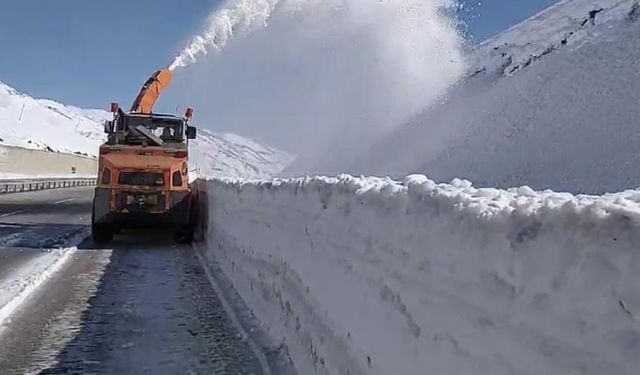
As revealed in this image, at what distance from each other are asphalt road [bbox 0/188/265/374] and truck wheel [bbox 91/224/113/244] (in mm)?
1458

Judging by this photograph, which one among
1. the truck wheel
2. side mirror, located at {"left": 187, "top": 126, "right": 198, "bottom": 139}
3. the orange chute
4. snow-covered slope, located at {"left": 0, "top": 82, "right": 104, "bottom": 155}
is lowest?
the truck wheel

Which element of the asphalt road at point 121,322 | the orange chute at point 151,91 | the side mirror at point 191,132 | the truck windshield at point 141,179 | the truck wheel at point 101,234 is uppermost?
the orange chute at point 151,91

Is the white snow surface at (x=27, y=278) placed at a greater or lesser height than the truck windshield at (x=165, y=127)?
lesser

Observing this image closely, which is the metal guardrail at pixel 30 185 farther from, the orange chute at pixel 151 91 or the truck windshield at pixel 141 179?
the truck windshield at pixel 141 179

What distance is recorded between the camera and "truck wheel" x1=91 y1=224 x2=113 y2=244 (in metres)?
14.0

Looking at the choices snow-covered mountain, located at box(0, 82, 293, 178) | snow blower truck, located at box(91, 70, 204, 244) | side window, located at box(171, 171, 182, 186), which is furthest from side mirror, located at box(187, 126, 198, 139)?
snow-covered mountain, located at box(0, 82, 293, 178)

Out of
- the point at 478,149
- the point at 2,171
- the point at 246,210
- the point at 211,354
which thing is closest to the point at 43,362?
the point at 211,354

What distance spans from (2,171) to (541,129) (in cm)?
3995

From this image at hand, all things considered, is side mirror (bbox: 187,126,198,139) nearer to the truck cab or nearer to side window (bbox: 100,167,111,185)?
the truck cab

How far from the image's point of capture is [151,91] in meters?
18.3

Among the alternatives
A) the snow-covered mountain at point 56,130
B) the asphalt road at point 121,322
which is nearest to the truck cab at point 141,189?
the asphalt road at point 121,322

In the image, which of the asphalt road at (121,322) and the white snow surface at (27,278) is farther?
the white snow surface at (27,278)

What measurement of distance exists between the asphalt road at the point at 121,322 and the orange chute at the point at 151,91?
6276 millimetres

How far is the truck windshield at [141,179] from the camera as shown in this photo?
1349 centimetres
